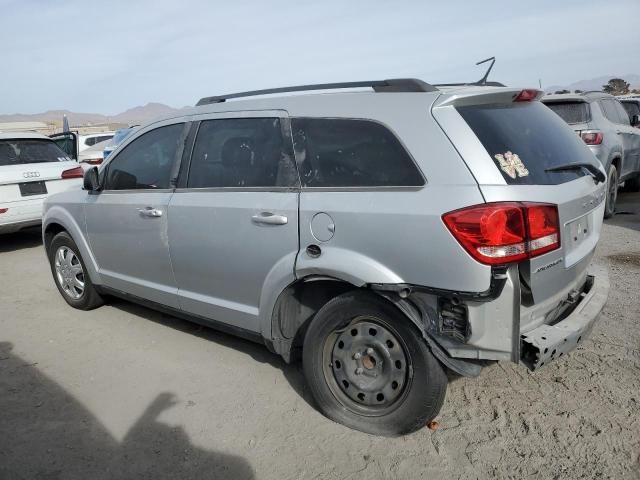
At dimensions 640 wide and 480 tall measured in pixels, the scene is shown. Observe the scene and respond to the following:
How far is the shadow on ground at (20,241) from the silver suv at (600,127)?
8175mm

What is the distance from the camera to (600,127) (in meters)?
7.28

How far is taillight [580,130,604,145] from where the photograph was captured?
23.6 ft

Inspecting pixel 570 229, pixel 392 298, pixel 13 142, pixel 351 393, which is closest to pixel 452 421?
pixel 351 393

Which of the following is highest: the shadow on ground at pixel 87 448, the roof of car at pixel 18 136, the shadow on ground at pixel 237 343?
the roof of car at pixel 18 136

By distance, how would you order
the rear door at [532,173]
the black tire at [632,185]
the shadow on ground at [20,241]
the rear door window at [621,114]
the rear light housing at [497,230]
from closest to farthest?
the rear light housing at [497,230] → the rear door at [532,173] → the shadow on ground at [20,241] → the rear door window at [621,114] → the black tire at [632,185]

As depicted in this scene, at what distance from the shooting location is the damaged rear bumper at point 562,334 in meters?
2.41

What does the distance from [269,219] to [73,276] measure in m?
2.91

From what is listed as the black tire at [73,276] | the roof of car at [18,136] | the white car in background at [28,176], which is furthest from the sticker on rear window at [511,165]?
Answer: the roof of car at [18,136]

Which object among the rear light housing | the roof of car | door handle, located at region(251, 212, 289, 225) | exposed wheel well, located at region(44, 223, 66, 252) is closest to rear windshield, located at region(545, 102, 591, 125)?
the rear light housing

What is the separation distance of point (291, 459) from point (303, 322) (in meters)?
0.79

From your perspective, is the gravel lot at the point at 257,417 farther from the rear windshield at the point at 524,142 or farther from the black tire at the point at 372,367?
the rear windshield at the point at 524,142

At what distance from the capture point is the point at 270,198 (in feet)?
10.1

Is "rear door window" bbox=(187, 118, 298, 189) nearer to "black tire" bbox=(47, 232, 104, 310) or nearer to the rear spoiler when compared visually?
the rear spoiler

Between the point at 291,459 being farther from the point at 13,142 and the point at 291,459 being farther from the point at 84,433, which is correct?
the point at 13,142
